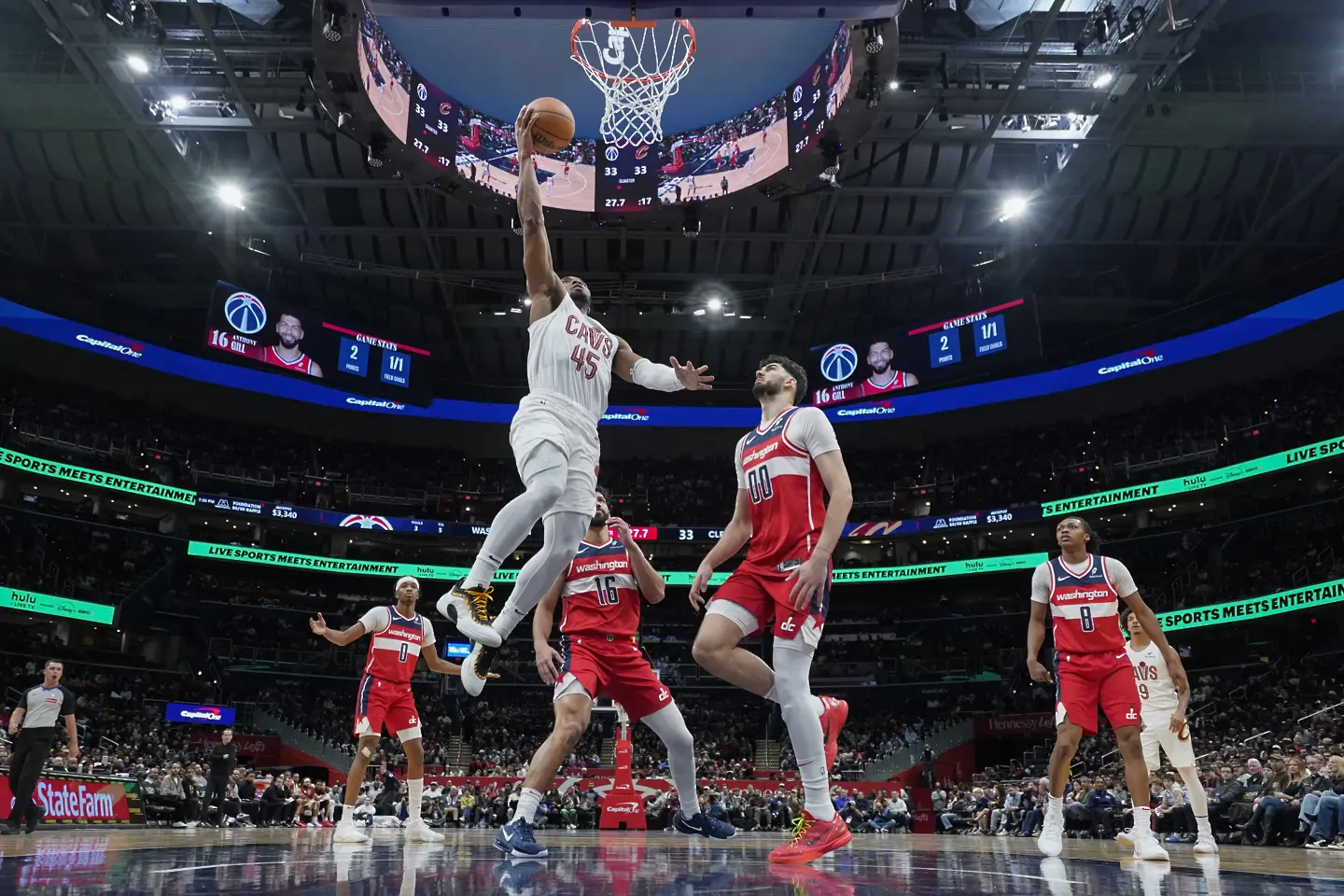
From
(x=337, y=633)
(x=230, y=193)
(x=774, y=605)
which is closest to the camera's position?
(x=774, y=605)

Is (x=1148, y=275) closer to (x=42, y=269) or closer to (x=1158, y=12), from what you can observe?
(x=1158, y=12)

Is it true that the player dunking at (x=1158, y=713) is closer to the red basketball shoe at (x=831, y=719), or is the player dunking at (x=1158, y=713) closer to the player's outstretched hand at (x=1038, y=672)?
the player's outstretched hand at (x=1038, y=672)

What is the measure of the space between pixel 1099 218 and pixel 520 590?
2318 cm

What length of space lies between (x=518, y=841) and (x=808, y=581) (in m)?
1.89

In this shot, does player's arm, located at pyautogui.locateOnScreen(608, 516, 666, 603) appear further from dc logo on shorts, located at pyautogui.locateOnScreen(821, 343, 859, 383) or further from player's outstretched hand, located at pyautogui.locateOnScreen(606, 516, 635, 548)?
dc logo on shorts, located at pyautogui.locateOnScreen(821, 343, 859, 383)

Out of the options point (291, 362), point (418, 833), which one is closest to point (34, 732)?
point (418, 833)

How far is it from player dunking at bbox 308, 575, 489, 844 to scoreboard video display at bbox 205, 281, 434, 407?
1698 centimetres

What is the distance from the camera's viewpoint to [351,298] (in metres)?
29.3

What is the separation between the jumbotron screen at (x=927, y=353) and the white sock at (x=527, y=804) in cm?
2142

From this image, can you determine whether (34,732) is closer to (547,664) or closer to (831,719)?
(547,664)

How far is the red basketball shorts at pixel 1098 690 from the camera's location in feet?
20.9

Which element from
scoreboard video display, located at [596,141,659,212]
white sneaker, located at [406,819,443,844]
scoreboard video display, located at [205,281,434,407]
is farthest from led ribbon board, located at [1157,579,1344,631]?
white sneaker, located at [406,819,443,844]

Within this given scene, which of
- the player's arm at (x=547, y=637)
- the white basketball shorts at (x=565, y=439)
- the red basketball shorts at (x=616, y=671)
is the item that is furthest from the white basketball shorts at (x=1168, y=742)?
the white basketball shorts at (x=565, y=439)

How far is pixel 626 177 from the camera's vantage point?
18047mm
